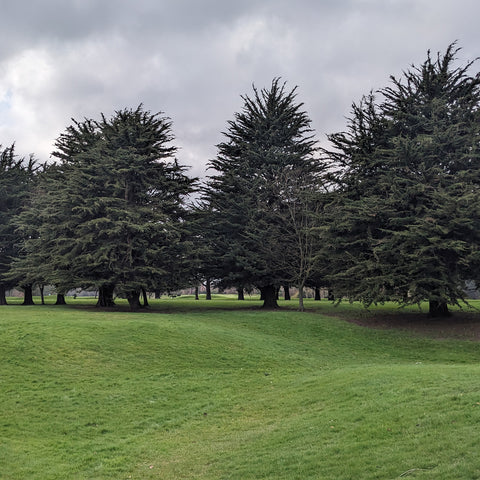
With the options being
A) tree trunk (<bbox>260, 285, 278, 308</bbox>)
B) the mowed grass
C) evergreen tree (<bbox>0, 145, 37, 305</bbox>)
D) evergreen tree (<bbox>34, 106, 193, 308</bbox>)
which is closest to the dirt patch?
the mowed grass

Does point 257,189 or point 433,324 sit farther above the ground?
point 257,189

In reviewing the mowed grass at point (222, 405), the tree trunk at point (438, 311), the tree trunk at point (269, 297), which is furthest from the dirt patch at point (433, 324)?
the tree trunk at point (269, 297)

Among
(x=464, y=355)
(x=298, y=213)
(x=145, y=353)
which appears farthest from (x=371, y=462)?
(x=298, y=213)

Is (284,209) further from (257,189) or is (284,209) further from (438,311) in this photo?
(438,311)

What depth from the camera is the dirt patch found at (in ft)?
67.7

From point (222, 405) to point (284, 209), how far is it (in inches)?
807

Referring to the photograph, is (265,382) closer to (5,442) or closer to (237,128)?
(5,442)

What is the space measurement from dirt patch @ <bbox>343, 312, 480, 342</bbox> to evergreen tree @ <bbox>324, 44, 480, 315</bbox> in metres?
1.13

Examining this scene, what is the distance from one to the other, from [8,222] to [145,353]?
2682cm

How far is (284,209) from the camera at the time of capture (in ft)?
100.0

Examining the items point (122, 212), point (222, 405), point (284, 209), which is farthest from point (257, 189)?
point (222, 405)

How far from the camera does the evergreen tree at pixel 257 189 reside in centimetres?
2919

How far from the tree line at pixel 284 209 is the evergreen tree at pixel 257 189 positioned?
0.33 feet

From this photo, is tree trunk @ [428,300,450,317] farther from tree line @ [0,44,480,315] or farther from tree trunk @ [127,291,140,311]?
tree trunk @ [127,291,140,311]
